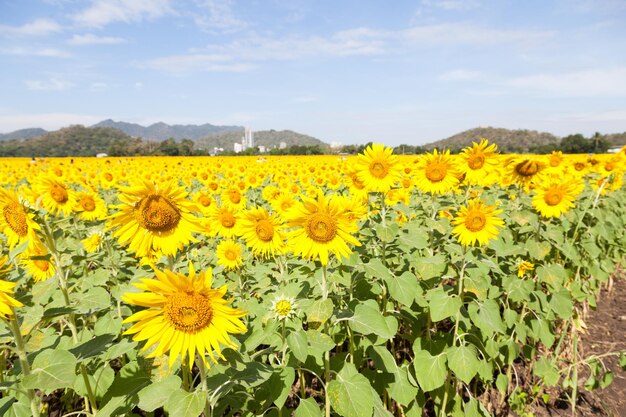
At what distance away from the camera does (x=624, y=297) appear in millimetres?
6180

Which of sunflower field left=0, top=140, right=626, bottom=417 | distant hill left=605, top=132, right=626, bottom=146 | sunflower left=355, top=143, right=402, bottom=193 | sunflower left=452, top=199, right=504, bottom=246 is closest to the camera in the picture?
sunflower field left=0, top=140, right=626, bottom=417

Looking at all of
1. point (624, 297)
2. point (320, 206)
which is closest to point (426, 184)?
point (320, 206)

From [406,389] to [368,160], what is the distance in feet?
6.93

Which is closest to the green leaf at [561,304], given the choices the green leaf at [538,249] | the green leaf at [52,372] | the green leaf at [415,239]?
the green leaf at [538,249]

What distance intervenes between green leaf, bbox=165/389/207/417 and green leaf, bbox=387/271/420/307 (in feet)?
Answer: 4.60

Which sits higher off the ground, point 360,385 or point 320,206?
point 320,206

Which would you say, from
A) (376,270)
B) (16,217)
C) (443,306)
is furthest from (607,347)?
(16,217)

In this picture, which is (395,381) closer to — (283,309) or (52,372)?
(283,309)

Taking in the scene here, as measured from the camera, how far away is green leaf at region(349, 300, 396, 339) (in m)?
2.03

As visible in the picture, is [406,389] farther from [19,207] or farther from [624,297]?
[624,297]

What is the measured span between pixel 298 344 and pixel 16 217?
1809 millimetres

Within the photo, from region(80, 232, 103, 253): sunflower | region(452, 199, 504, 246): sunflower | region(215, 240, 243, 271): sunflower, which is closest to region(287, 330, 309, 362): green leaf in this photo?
region(452, 199, 504, 246): sunflower

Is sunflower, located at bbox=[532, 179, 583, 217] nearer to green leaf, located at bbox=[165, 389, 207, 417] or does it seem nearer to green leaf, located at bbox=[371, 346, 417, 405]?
green leaf, located at bbox=[371, 346, 417, 405]

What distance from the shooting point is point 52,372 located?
5.15ft
